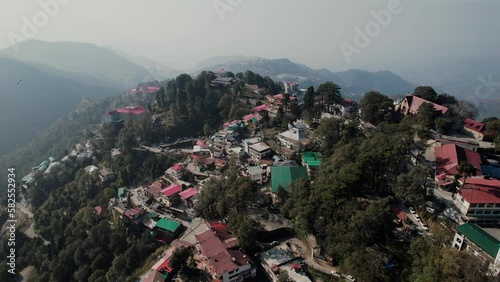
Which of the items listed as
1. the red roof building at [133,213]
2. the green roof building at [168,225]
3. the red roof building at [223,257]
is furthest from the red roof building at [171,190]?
the red roof building at [223,257]

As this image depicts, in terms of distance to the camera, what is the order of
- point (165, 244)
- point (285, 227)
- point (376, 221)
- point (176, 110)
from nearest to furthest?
point (376, 221) → point (285, 227) → point (165, 244) → point (176, 110)

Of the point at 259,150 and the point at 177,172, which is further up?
the point at 259,150

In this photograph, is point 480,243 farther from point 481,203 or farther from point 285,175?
point 285,175

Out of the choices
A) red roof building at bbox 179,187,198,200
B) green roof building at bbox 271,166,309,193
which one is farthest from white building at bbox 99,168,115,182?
green roof building at bbox 271,166,309,193

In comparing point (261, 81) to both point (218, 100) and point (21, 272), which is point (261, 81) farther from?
point (21, 272)

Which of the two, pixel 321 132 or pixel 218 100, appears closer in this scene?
pixel 321 132

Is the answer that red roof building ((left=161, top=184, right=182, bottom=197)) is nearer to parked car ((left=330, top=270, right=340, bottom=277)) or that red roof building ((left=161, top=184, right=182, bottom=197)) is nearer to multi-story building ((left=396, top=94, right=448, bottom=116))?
parked car ((left=330, top=270, right=340, bottom=277))

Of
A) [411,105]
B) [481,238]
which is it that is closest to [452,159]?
[481,238]

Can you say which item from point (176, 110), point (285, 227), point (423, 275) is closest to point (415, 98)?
point (285, 227)
